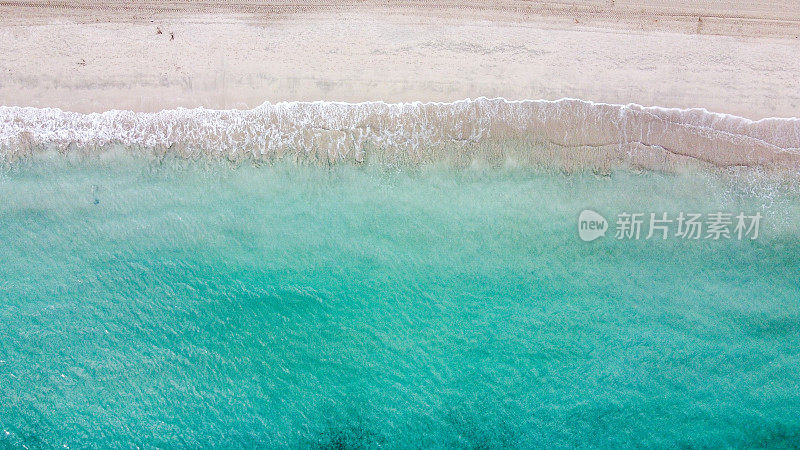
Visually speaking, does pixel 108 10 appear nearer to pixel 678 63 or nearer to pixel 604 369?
pixel 678 63

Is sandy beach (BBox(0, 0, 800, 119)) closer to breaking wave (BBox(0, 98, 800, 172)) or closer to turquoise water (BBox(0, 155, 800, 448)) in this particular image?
breaking wave (BBox(0, 98, 800, 172))

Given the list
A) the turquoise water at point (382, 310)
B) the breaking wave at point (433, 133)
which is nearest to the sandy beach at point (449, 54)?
the breaking wave at point (433, 133)

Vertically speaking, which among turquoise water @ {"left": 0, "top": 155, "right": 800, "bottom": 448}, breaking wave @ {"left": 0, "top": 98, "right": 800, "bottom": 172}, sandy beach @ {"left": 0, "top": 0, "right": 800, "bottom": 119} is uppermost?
sandy beach @ {"left": 0, "top": 0, "right": 800, "bottom": 119}

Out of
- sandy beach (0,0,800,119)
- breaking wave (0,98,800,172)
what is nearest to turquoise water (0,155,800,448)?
breaking wave (0,98,800,172)

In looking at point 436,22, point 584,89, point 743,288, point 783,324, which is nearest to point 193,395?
point 436,22

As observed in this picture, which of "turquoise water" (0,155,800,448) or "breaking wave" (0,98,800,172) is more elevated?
"breaking wave" (0,98,800,172)

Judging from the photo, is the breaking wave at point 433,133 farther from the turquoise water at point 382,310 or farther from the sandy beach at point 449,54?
the turquoise water at point 382,310
